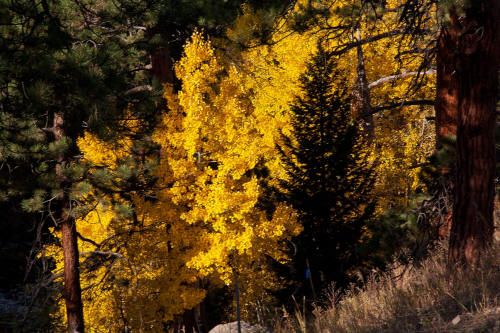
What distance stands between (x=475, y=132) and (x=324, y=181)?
9.45 metres

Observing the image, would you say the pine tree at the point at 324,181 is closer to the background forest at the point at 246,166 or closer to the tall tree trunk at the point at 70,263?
the background forest at the point at 246,166

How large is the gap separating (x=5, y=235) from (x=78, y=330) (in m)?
19.5


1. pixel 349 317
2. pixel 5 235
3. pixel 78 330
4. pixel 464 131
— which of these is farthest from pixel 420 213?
pixel 5 235

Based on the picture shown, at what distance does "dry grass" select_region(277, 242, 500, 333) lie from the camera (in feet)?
11.8

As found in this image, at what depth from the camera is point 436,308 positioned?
161 inches

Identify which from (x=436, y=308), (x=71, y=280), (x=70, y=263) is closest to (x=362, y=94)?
(x=70, y=263)

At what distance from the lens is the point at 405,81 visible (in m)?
19.5

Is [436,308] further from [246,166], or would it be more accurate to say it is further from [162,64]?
[162,64]

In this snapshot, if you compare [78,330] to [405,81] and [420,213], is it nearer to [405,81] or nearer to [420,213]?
[420,213]

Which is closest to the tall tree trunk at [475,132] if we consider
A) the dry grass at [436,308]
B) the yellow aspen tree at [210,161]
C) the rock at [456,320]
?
the dry grass at [436,308]

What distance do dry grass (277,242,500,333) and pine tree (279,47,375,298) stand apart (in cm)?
948

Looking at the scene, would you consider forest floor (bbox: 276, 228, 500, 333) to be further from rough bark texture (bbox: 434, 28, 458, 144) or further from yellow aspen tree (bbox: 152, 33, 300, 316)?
yellow aspen tree (bbox: 152, 33, 300, 316)

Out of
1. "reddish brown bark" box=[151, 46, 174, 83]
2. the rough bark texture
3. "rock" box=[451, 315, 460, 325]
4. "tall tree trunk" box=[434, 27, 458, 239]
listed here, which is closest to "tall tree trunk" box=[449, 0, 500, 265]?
"tall tree trunk" box=[434, 27, 458, 239]

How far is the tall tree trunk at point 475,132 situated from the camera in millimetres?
5504
